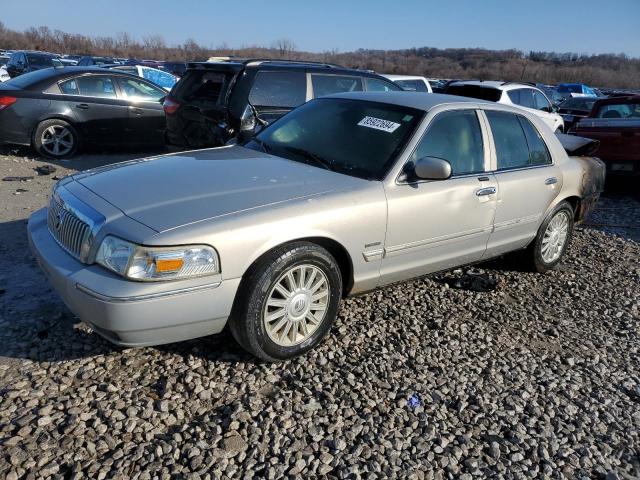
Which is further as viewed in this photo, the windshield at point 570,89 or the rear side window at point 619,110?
the windshield at point 570,89

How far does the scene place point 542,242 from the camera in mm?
5168

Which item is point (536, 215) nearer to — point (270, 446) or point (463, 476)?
point (463, 476)

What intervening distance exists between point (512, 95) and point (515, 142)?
7608 mm

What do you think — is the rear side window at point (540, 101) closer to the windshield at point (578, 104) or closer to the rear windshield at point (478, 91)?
the rear windshield at point (478, 91)

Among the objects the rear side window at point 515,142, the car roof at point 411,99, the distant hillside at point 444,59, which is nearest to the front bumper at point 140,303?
the car roof at point 411,99

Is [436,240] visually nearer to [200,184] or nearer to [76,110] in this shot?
[200,184]

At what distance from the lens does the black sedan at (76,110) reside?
837 centimetres

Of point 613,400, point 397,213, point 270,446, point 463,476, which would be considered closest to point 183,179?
point 397,213

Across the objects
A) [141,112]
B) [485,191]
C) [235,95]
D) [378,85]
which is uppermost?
[378,85]

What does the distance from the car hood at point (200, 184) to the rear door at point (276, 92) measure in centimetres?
271

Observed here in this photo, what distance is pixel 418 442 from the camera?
2.81m

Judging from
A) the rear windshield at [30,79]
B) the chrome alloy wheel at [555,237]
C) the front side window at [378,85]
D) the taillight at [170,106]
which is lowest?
the chrome alloy wheel at [555,237]

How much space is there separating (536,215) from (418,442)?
2.83 metres

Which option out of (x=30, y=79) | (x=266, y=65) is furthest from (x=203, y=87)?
(x=30, y=79)
